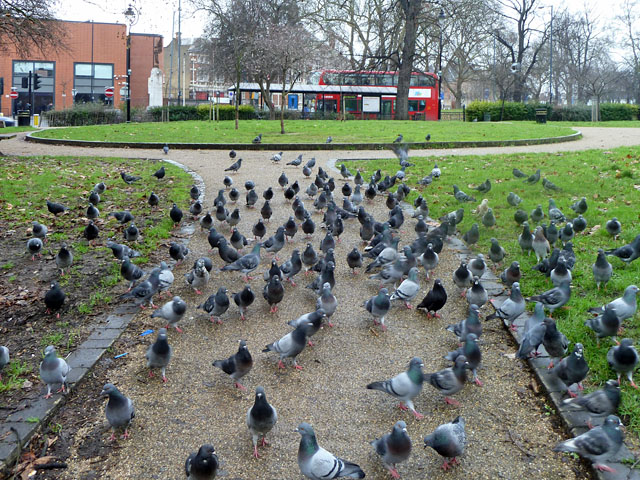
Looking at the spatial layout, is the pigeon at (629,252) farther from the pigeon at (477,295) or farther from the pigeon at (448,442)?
the pigeon at (448,442)

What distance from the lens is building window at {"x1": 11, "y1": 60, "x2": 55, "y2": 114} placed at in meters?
64.8

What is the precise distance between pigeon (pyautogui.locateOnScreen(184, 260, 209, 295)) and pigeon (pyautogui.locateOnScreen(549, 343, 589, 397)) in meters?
4.23

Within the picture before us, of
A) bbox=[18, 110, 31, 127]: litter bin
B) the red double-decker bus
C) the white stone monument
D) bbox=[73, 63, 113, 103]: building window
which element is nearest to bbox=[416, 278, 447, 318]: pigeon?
the red double-decker bus

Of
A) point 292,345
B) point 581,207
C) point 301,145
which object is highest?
point 301,145

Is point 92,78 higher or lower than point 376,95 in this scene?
higher

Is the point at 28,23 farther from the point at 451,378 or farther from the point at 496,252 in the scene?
the point at 451,378

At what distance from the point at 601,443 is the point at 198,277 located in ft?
15.7

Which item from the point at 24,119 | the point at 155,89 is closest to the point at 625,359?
the point at 24,119

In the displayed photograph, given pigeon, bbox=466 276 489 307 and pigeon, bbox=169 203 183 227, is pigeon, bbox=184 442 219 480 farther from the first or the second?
pigeon, bbox=169 203 183 227

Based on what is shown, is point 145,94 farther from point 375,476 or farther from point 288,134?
point 375,476

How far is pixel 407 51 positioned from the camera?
34312 mm

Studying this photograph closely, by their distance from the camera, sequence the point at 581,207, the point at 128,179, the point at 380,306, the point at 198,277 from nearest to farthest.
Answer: the point at 380,306 < the point at 198,277 < the point at 581,207 < the point at 128,179

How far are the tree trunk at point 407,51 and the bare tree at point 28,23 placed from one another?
21371 mm

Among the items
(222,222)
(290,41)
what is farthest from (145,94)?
(222,222)
